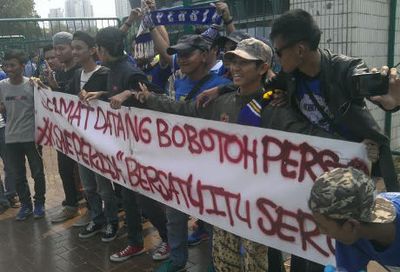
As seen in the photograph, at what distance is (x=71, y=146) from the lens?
457cm

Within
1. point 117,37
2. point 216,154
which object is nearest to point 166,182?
point 216,154

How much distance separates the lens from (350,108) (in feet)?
7.38

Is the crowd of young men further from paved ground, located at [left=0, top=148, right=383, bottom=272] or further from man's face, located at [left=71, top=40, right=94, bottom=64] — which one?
paved ground, located at [left=0, top=148, right=383, bottom=272]

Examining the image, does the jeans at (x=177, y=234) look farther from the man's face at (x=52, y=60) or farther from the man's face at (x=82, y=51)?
the man's face at (x=52, y=60)

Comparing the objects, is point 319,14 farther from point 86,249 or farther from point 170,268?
point 86,249

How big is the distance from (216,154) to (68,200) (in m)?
2.76

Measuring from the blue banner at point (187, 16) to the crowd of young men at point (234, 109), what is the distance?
0.12 m

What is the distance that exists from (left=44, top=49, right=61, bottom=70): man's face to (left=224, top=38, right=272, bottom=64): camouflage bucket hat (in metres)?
3.42

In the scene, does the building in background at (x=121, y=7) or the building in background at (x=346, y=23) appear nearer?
the building in background at (x=346, y=23)

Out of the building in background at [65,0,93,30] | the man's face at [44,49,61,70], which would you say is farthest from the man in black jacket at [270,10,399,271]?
the building in background at [65,0,93,30]

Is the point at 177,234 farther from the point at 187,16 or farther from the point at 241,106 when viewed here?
the point at 187,16

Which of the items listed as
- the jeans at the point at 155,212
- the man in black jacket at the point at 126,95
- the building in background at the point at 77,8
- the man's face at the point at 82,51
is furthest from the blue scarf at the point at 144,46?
the building in background at the point at 77,8

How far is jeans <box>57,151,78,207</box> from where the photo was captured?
493 cm

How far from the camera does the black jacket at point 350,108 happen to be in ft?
7.28
